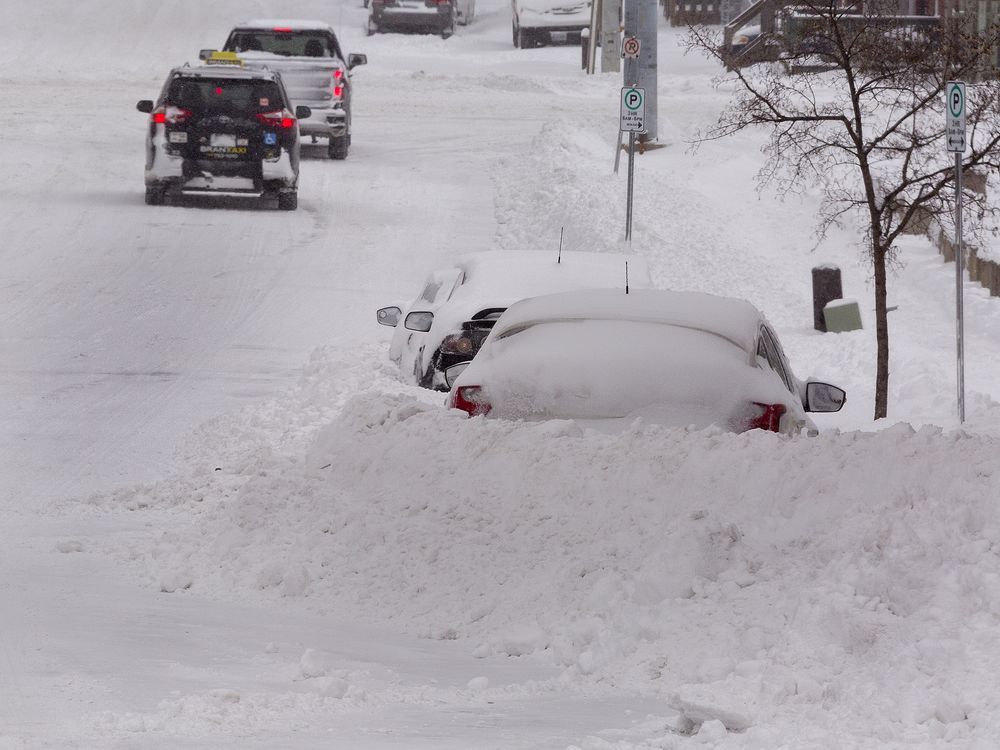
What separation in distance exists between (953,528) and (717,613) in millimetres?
895

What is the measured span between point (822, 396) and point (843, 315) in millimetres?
8763

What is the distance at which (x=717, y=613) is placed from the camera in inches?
236

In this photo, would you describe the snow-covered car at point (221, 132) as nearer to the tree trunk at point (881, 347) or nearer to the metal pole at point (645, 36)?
the metal pole at point (645, 36)

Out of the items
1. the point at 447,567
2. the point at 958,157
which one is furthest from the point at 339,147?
the point at 447,567

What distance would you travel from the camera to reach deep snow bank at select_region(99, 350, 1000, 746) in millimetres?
A: 5461

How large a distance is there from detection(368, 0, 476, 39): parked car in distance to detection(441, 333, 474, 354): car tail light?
34.2 meters

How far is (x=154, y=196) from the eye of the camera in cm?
2177

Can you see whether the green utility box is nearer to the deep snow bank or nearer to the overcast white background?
the overcast white background

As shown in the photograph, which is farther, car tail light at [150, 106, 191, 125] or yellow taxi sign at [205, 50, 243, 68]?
yellow taxi sign at [205, 50, 243, 68]

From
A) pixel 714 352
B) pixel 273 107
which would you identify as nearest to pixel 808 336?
pixel 273 107

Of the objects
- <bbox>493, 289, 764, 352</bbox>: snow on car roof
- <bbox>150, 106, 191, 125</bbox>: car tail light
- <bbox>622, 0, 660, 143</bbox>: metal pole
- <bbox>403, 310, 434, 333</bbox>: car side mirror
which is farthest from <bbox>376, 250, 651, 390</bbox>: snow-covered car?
<bbox>622, 0, 660, 143</bbox>: metal pole

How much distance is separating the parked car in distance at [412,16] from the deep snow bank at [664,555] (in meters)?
37.3

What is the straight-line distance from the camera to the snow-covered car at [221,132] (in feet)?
66.6

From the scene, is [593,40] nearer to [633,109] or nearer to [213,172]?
[213,172]
